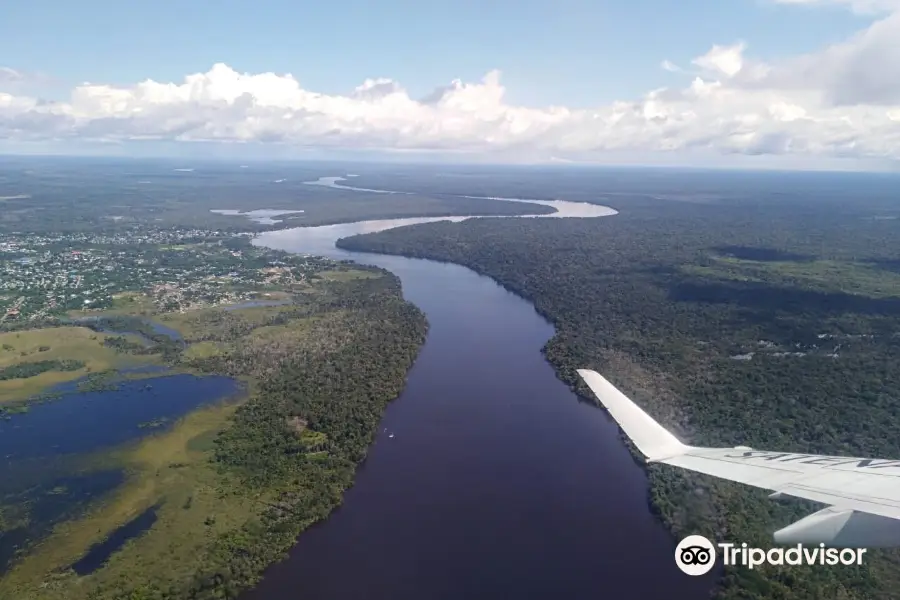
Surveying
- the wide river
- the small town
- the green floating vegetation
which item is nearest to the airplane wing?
the wide river

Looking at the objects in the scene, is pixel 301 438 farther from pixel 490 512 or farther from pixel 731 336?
pixel 731 336

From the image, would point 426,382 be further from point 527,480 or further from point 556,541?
point 556,541

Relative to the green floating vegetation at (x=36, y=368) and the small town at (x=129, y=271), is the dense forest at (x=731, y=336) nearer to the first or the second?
the small town at (x=129, y=271)

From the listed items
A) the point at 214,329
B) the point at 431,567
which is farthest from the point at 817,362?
the point at 214,329

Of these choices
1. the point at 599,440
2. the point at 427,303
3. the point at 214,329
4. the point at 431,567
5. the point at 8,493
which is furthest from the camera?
the point at 427,303

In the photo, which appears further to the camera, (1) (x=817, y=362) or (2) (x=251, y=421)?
(1) (x=817, y=362)
